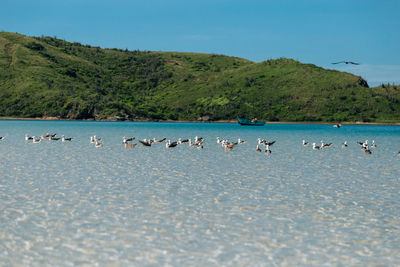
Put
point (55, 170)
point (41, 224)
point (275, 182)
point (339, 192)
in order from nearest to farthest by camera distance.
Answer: point (41, 224) → point (339, 192) → point (275, 182) → point (55, 170)

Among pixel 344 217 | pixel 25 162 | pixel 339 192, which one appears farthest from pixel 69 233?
pixel 25 162

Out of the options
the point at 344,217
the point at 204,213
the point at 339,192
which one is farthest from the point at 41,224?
the point at 339,192

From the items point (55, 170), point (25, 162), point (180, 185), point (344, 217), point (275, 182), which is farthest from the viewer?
point (25, 162)

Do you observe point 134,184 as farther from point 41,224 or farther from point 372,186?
point 372,186

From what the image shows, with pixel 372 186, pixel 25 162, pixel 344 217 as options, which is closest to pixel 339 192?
pixel 372 186

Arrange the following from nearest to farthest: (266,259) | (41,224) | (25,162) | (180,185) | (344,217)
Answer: (266,259) → (41,224) → (344,217) → (180,185) → (25,162)

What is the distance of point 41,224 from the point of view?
1486 centimetres

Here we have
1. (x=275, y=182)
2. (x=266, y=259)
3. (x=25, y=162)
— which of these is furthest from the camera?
(x=25, y=162)

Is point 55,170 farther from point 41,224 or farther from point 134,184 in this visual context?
point 41,224

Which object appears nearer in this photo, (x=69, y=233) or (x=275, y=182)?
(x=69, y=233)

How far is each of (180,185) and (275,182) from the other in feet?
16.4

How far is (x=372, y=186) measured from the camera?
2378cm

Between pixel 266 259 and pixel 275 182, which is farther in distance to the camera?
pixel 275 182

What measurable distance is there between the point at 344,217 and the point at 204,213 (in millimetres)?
4756
